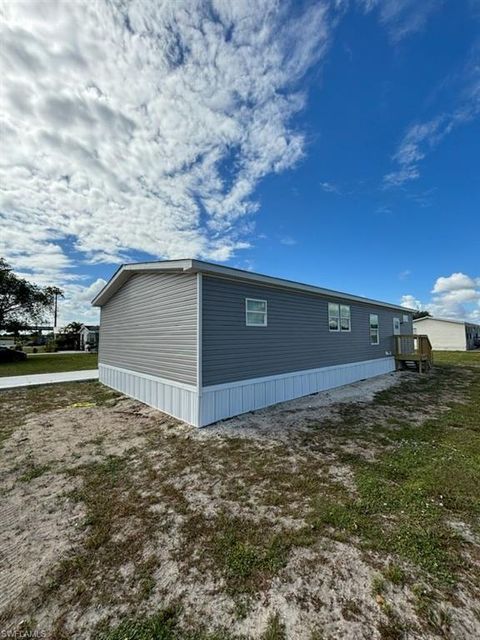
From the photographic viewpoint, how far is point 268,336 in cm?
758

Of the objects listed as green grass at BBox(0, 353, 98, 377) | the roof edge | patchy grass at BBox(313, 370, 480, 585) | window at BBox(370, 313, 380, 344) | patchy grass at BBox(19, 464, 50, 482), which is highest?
the roof edge

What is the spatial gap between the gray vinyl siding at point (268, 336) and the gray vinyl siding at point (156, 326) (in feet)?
1.39

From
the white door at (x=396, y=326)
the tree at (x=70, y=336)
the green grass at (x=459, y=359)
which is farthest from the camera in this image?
the tree at (x=70, y=336)

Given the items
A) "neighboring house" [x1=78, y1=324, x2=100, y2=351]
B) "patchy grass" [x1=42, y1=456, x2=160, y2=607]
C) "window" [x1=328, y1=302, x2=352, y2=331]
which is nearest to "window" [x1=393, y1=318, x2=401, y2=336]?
"window" [x1=328, y1=302, x2=352, y2=331]

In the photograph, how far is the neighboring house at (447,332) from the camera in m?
28.2

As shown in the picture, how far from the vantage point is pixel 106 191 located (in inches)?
392

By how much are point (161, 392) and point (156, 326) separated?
1.77 m

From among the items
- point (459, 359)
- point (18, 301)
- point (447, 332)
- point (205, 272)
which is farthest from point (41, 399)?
point (447, 332)

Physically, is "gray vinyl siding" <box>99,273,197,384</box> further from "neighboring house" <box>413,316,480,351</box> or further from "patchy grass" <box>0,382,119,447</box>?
"neighboring house" <box>413,316,480,351</box>

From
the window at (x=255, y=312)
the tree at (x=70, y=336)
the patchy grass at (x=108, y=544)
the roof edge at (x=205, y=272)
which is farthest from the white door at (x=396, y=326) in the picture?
the tree at (x=70, y=336)

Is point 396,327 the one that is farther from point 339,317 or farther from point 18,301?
point 18,301

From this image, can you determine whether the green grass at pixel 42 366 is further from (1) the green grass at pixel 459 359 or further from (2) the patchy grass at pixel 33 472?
(1) the green grass at pixel 459 359

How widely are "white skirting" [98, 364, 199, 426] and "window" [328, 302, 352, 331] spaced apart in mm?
6007

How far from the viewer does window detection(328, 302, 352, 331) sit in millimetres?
10191
